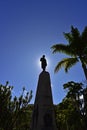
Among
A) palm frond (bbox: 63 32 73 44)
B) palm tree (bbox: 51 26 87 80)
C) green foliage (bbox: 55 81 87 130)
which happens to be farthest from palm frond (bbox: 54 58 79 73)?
green foliage (bbox: 55 81 87 130)

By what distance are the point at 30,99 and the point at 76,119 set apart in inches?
239

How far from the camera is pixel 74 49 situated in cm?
1977

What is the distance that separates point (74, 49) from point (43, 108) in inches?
353

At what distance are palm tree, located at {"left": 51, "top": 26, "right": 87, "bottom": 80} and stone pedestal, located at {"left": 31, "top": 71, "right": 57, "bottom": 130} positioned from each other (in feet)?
22.3

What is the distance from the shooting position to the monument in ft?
38.8

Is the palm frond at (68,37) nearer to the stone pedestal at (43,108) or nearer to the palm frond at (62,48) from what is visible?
the palm frond at (62,48)

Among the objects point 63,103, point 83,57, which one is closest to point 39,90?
point 83,57

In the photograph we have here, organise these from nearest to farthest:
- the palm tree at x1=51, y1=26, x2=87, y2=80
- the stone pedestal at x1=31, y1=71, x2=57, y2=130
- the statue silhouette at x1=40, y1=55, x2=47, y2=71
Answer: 1. the stone pedestal at x1=31, y1=71, x2=57, y2=130
2. the statue silhouette at x1=40, y1=55, x2=47, y2=71
3. the palm tree at x1=51, y1=26, x2=87, y2=80

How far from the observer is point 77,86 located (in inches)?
1025

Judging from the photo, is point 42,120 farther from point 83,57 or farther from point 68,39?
point 68,39

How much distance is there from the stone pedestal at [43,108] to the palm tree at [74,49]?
680cm

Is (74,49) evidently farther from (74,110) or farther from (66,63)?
(74,110)

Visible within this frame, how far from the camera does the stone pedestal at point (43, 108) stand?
1180cm

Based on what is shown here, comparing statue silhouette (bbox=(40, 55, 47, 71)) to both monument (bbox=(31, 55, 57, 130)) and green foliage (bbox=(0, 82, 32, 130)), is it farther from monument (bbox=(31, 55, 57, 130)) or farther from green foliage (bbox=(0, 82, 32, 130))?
green foliage (bbox=(0, 82, 32, 130))
